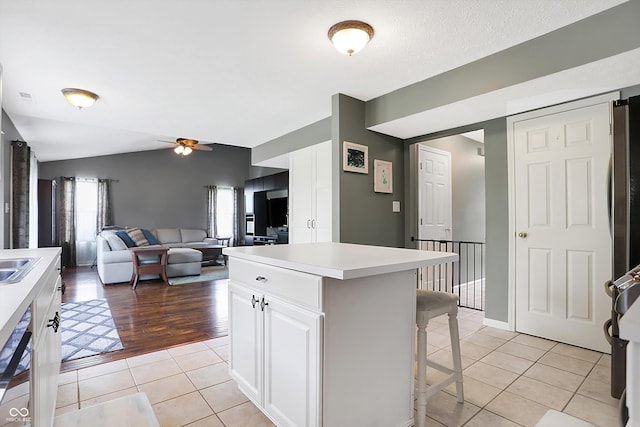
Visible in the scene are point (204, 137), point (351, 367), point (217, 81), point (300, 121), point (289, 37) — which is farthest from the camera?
point (204, 137)

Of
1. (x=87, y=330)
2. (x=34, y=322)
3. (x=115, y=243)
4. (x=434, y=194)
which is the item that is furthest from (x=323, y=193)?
(x=115, y=243)

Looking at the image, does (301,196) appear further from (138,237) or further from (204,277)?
(138,237)

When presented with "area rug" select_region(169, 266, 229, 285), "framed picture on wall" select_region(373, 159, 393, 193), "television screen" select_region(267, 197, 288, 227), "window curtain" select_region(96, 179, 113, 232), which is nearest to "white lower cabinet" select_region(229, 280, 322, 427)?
"framed picture on wall" select_region(373, 159, 393, 193)

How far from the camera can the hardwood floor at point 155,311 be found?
2768 millimetres

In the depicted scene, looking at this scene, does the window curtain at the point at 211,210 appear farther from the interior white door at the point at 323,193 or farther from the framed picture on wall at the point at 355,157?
the framed picture on wall at the point at 355,157

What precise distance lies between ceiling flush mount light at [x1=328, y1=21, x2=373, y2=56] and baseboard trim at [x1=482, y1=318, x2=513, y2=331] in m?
2.87

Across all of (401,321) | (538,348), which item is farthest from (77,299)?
(538,348)

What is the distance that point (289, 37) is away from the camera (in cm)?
224

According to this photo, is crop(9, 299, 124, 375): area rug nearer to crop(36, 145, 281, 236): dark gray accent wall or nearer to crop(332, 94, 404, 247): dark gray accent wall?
crop(332, 94, 404, 247): dark gray accent wall

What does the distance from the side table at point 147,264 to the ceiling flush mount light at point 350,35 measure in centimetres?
453

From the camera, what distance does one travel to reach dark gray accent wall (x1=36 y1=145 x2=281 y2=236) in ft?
24.7

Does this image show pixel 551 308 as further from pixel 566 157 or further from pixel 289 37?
pixel 289 37

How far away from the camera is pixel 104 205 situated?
24.5ft

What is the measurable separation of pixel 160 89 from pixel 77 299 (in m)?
3.06
